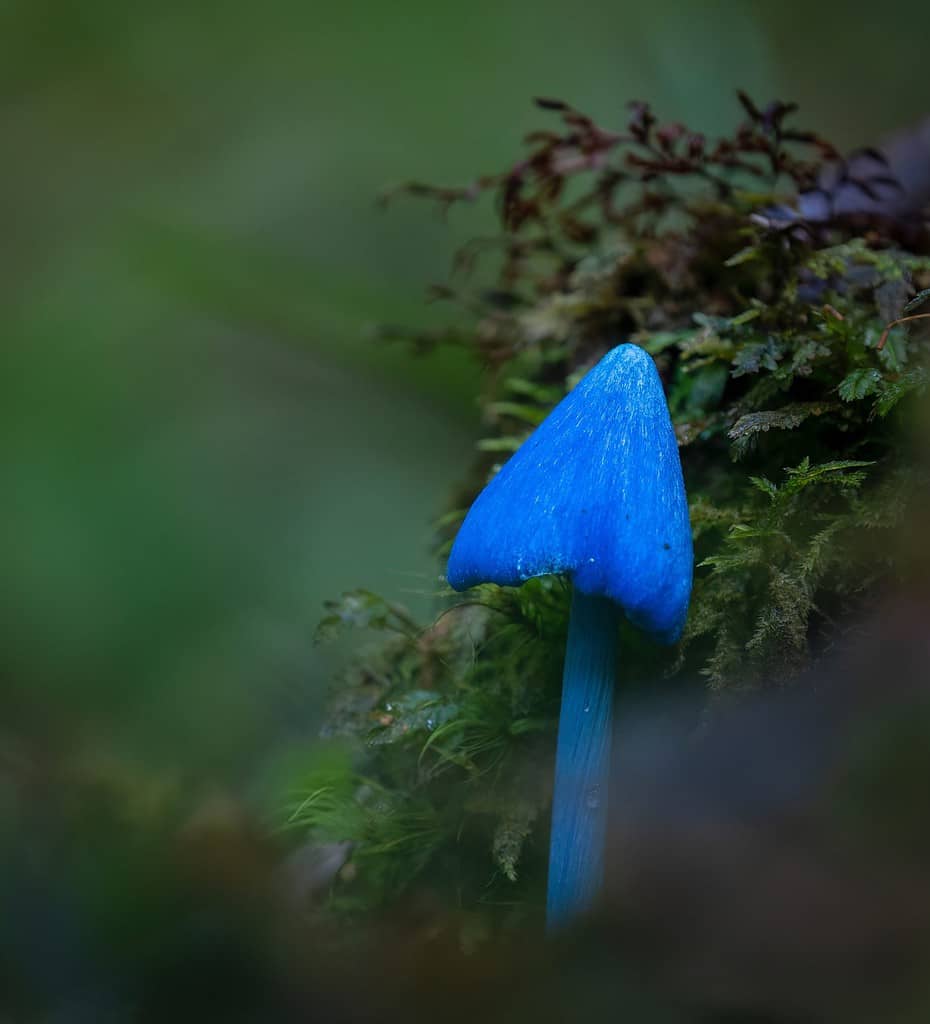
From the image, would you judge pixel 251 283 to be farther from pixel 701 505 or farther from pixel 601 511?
pixel 601 511

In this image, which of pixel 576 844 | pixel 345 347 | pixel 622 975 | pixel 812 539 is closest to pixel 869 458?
pixel 812 539

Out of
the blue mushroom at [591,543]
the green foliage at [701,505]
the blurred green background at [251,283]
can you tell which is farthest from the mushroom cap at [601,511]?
the blurred green background at [251,283]

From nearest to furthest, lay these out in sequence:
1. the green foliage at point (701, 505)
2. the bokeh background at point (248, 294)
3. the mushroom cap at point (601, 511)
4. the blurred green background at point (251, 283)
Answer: the mushroom cap at point (601, 511), the green foliage at point (701, 505), the bokeh background at point (248, 294), the blurred green background at point (251, 283)

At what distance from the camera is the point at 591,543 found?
1.12 meters

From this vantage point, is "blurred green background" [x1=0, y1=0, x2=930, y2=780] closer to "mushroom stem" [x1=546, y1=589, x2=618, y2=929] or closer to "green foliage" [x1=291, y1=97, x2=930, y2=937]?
"green foliage" [x1=291, y1=97, x2=930, y2=937]

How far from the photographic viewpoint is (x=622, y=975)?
0.59m

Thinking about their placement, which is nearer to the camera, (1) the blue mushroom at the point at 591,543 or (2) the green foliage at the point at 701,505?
(1) the blue mushroom at the point at 591,543

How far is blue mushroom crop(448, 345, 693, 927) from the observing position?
44.0 inches

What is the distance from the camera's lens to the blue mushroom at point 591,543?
3.67 feet

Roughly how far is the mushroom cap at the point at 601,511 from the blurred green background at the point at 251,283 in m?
1.21

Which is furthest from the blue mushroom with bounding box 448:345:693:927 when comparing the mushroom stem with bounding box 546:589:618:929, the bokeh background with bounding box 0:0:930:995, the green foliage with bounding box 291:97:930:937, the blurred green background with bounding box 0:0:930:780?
the blurred green background with bounding box 0:0:930:780

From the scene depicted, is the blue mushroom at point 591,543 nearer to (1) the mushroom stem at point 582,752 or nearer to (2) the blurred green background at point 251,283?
(1) the mushroom stem at point 582,752

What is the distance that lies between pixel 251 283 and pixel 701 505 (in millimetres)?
2834

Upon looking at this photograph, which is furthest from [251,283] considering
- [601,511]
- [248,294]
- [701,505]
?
[601,511]
